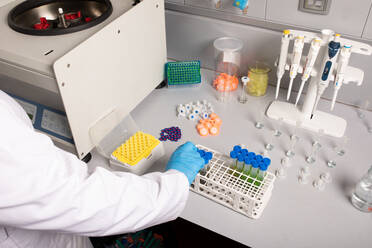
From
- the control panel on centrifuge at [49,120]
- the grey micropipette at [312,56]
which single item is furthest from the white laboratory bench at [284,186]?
the grey micropipette at [312,56]

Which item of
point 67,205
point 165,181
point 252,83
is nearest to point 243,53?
point 252,83

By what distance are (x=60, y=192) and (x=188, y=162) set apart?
422 millimetres

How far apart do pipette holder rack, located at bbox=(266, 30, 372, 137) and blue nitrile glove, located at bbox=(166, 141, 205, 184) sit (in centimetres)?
42

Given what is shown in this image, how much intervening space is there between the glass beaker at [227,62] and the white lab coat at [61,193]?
64 centimetres

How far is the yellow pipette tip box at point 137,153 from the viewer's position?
1.12 m

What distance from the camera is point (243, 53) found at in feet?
4.96

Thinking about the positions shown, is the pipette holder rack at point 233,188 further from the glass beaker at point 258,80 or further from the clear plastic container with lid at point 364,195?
the glass beaker at point 258,80

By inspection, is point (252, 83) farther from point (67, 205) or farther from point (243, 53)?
point (67, 205)

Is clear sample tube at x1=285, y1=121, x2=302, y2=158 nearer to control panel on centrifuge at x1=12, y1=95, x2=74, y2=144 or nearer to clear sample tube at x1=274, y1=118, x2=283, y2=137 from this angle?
clear sample tube at x1=274, y1=118, x2=283, y2=137

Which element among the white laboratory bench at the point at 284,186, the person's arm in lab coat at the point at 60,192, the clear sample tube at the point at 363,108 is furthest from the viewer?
the clear sample tube at the point at 363,108

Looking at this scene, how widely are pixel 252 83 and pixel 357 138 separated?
45 centimetres

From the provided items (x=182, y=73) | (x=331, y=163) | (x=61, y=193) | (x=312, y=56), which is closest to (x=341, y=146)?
(x=331, y=163)

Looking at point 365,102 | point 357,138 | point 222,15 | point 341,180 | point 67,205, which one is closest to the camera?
point 67,205

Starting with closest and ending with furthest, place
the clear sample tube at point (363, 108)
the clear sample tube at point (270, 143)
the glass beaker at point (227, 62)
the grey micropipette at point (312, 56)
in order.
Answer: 1. the grey micropipette at point (312, 56)
2. the clear sample tube at point (270, 143)
3. the clear sample tube at point (363, 108)
4. the glass beaker at point (227, 62)
